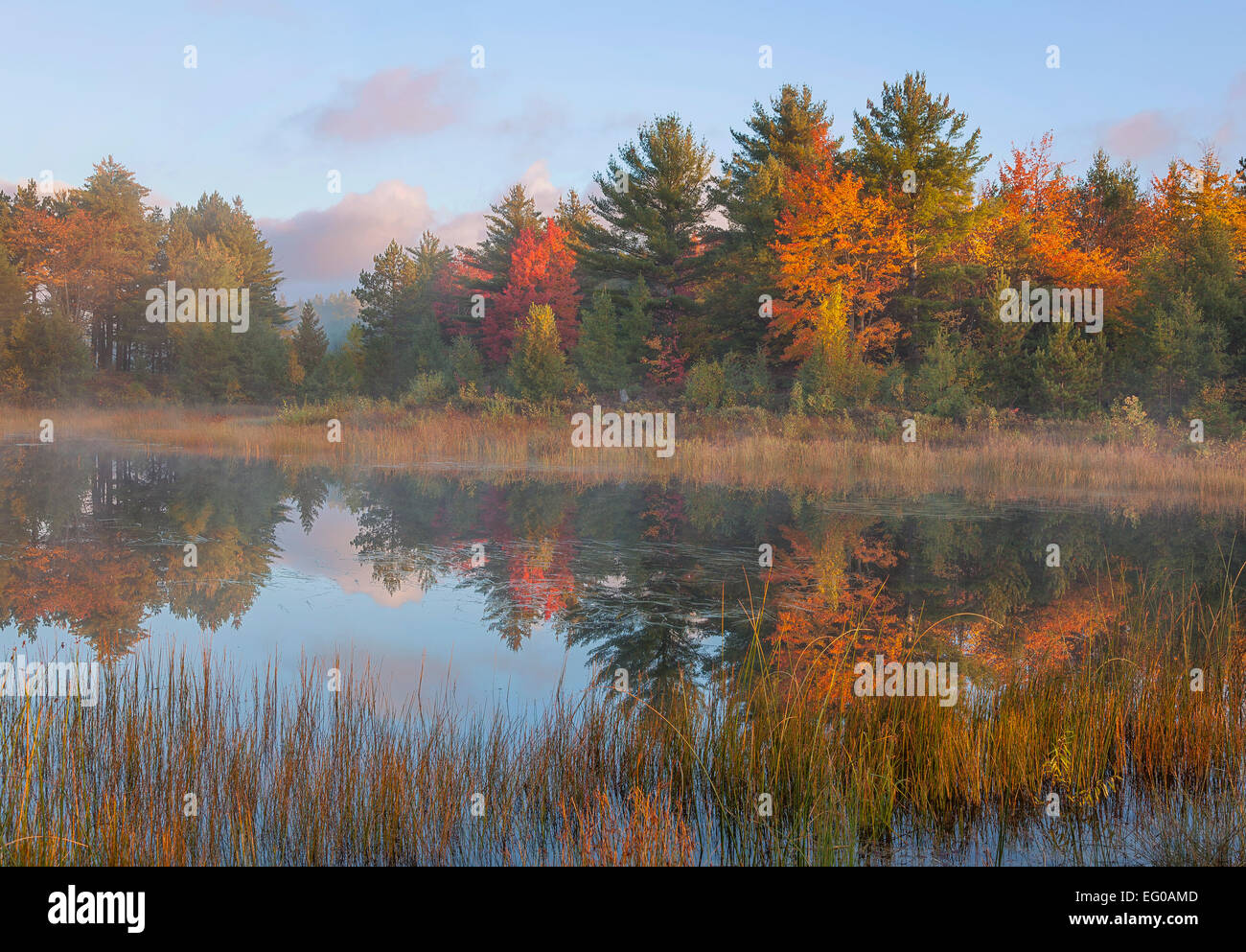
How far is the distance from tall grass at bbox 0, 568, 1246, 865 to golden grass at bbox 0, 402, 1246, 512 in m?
13.1

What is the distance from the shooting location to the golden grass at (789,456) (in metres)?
18.8

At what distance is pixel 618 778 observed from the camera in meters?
4.77

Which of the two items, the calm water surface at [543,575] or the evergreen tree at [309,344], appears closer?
the calm water surface at [543,575]

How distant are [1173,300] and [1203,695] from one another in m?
25.1

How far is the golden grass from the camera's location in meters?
18.8

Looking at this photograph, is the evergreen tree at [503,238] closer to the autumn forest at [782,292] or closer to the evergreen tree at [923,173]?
the autumn forest at [782,292]

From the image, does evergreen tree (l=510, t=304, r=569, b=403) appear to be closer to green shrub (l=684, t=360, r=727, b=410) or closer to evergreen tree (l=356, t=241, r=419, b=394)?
green shrub (l=684, t=360, r=727, b=410)

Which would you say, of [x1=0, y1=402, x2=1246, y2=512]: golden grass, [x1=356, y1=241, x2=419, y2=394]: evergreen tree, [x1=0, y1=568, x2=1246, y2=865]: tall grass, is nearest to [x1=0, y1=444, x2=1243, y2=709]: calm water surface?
[x1=0, y1=568, x2=1246, y2=865]: tall grass

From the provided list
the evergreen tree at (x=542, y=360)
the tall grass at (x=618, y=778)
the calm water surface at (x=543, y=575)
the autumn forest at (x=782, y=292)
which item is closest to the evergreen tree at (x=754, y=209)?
the autumn forest at (x=782, y=292)

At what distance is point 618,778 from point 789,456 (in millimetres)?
18629

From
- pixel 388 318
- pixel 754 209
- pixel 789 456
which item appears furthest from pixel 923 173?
pixel 388 318

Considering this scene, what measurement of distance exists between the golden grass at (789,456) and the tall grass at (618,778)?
1308 centimetres

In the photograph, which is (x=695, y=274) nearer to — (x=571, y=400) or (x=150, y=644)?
(x=571, y=400)

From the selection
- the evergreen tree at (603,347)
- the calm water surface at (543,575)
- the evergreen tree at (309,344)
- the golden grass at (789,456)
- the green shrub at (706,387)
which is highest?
the evergreen tree at (309,344)
